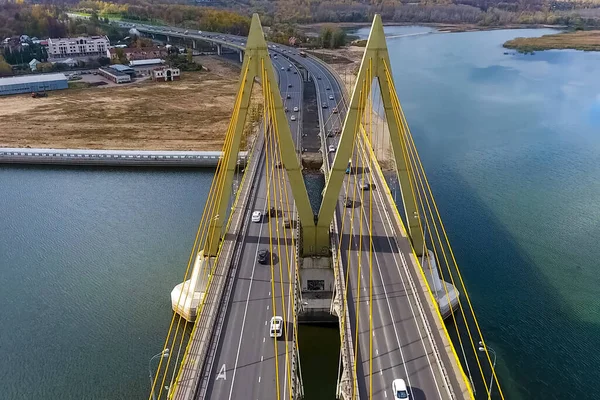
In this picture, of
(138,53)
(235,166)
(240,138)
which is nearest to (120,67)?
(138,53)

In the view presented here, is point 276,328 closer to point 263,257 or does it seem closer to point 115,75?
point 263,257

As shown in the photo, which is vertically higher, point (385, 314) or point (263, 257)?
point (263, 257)

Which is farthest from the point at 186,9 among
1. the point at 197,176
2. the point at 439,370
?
the point at 439,370

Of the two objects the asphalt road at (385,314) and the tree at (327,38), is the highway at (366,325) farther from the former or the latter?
the tree at (327,38)

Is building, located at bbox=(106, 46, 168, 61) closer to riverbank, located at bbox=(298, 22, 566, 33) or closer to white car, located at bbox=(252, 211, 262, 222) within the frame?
riverbank, located at bbox=(298, 22, 566, 33)

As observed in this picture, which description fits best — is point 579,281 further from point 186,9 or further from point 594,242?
point 186,9

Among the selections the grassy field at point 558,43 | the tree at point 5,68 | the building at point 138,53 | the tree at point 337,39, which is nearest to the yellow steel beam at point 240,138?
the building at point 138,53
